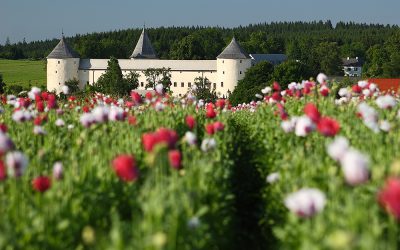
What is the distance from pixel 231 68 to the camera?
90312 mm

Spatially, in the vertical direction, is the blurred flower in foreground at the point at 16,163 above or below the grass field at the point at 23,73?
above

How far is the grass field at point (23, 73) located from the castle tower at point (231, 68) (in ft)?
96.1

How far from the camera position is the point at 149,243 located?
11.4ft

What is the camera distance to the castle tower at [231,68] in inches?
3556

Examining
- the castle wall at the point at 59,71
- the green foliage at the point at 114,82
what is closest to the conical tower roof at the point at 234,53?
the green foliage at the point at 114,82

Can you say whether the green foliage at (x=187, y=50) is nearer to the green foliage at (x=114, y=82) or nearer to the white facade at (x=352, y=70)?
the green foliage at (x=114, y=82)

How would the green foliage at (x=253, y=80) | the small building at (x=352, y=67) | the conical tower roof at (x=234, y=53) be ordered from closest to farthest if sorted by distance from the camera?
the green foliage at (x=253, y=80)
the conical tower roof at (x=234, y=53)
the small building at (x=352, y=67)

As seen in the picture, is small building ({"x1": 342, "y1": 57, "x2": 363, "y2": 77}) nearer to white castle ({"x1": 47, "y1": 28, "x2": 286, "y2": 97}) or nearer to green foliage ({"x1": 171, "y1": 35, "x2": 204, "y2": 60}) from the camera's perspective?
green foliage ({"x1": 171, "y1": 35, "x2": 204, "y2": 60})

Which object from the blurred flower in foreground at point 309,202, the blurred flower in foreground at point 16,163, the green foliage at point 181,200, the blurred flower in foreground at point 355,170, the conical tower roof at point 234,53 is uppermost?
the conical tower roof at point 234,53

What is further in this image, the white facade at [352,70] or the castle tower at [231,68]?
the white facade at [352,70]

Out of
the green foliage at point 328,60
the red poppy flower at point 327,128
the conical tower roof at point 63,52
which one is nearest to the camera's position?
the red poppy flower at point 327,128

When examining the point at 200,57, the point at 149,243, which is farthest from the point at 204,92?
the point at 149,243

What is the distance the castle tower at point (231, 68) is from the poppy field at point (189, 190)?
82009 millimetres

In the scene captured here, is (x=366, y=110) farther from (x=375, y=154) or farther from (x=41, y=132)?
(x=41, y=132)
